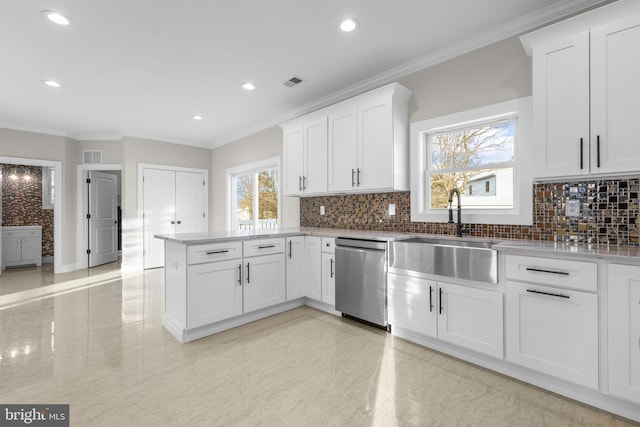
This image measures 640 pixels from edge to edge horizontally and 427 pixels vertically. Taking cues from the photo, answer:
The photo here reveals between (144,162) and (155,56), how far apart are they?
353 centimetres

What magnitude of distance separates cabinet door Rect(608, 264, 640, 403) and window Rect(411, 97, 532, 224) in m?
0.91

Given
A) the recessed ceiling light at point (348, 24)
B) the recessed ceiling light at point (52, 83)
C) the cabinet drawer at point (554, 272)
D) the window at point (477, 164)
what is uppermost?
the recessed ceiling light at point (348, 24)

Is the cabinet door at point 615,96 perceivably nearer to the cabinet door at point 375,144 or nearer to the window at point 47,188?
the cabinet door at point 375,144

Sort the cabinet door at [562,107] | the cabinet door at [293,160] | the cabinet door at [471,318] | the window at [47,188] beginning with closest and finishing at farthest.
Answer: the cabinet door at [562,107] < the cabinet door at [471,318] < the cabinet door at [293,160] < the window at [47,188]

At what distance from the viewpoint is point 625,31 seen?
1.88m

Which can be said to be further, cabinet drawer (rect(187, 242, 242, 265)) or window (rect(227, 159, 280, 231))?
window (rect(227, 159, 280, 231))

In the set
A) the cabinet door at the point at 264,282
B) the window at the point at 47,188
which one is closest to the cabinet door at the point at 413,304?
the cabinet door at the point at 264,282

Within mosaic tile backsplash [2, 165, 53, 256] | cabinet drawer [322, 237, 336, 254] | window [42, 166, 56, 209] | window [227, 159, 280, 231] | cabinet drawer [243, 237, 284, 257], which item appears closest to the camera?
cabinet drawer [243, 237, 284, 257]

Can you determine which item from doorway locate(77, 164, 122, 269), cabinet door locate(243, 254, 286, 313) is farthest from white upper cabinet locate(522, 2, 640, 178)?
doorway locate(77, 164, 122, 269)

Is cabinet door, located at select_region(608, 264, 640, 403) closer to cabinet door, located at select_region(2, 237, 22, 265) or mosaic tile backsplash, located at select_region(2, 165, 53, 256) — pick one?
cabinet door, located at select_region(2, 237, 22, 265)

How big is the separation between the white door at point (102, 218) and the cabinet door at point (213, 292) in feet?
16.2

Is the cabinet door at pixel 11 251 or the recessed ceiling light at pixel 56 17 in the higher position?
the recessed ceiling light at pixel 56 17

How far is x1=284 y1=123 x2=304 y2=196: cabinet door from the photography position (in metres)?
4.07

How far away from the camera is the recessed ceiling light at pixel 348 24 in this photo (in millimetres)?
2521
